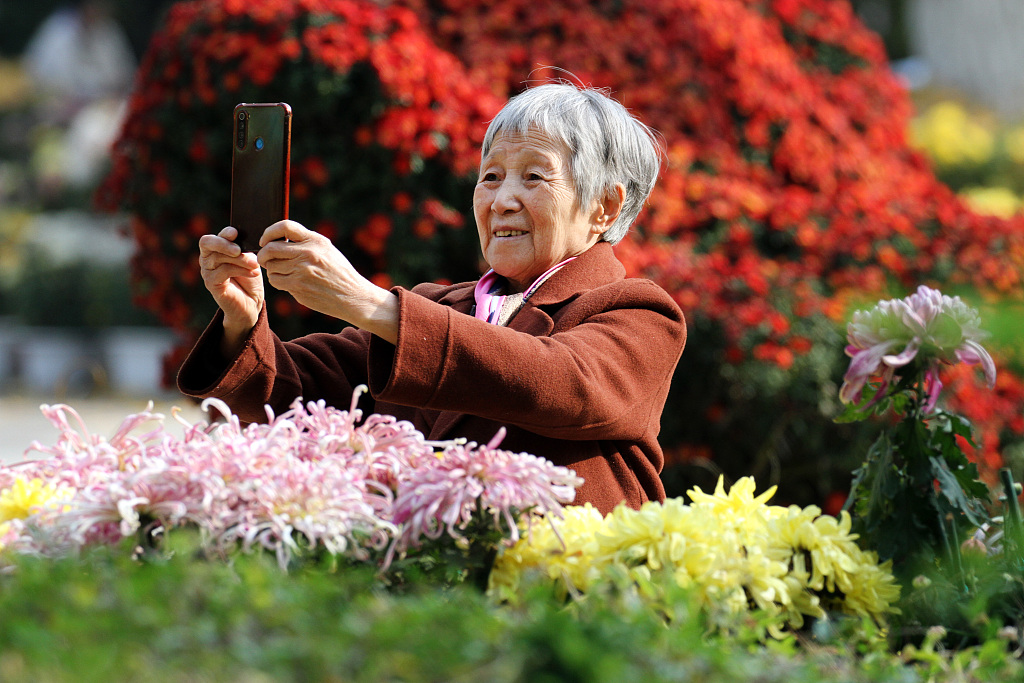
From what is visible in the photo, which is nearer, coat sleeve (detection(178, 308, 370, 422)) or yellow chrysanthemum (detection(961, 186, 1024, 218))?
coat sleeve (detection(178, 308, 370, 422))

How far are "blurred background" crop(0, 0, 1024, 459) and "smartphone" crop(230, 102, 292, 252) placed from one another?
321cm

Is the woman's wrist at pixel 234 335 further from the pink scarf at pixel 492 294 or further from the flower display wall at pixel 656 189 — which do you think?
the flower display wall at pixel 656 189

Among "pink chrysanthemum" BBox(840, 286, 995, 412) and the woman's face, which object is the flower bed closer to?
"pink chrysanthemum" BBox(840, 286, 995, 412)

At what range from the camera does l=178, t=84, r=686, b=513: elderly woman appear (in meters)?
1.87

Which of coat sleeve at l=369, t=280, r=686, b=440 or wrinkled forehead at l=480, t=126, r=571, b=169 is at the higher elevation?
wrinkled forehead at l=480, t=126, r=571, b=169

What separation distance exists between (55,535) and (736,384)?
2.86 m

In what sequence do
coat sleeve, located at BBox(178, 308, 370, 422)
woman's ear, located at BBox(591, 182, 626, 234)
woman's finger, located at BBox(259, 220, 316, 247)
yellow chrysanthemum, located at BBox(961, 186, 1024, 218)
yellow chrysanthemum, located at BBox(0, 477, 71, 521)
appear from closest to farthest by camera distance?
yellow chrysanthemum, located at BBox(0, 477, 71, 521) < woman's finger, located at BBox(259, 220, 316, 247) < coat sleeve, located at BBox(178, 308, 370, 422) < woman's ear, located at BBox(591, 182, 626, 234) < yellow chrysanthemum, located at BBox(961, 186, 1024, 218)

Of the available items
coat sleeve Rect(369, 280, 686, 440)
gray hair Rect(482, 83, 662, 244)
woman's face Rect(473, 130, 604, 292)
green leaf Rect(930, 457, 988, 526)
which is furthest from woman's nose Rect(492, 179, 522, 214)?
green leaf Rect(930, 457, 988, 526)

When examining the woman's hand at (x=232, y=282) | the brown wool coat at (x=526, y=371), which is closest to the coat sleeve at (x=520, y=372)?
the brown wool coat at (x=526, y=371)

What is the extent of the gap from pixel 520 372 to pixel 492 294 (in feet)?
2.04

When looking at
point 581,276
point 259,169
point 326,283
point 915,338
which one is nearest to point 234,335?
point 259,169

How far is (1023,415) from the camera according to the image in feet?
14.3

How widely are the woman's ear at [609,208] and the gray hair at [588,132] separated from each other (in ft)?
0.04

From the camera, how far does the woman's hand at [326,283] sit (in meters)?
1.86
